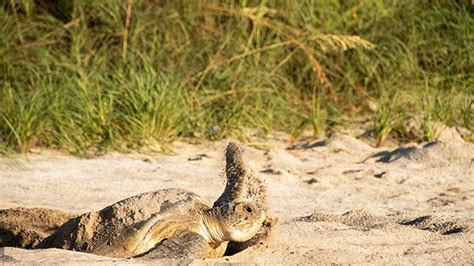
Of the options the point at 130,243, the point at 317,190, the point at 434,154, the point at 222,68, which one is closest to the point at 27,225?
the point at 130,243

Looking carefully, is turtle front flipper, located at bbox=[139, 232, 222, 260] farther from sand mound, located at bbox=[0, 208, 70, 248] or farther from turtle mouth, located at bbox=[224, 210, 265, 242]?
sand mound, located at bbox=[0, 208, 70, 248]

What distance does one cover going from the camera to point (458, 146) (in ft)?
21.0

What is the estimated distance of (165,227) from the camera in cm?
371

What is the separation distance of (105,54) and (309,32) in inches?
59.2

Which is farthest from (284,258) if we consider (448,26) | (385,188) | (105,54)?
(448,26)

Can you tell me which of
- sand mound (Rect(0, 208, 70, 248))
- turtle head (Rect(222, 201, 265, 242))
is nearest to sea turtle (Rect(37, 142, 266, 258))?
turtle head (Rect(222, 201, 265, 242))

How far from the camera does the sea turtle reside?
363 cm

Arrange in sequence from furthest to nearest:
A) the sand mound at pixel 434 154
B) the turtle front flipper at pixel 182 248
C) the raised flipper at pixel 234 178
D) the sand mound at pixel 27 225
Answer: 1. the sand mound at pixel 434 154
2. the sand mound at pixel 27 225
3. the raised flipper at pixel 234 178
4. the turtle front flipper at pixel 182 248

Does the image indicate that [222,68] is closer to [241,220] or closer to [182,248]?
[241,220]

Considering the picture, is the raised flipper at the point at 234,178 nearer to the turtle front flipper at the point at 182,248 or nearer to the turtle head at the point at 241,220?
the turtle head at the point at 241,220

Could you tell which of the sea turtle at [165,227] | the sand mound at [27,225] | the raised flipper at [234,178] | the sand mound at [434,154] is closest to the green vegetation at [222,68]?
the sand mound at [434,154]

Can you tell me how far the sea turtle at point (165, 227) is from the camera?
363cm

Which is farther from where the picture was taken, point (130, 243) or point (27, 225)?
point (27, 225)

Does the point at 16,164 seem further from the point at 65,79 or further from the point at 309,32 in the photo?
the point at 309,32
